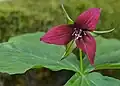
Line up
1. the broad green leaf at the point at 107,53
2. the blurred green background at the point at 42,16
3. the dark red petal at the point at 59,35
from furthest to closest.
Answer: the blurred green background at the point at 42,16 < the broad green leaf at the point at 107,53 < the dark red petal at the point at 59,35

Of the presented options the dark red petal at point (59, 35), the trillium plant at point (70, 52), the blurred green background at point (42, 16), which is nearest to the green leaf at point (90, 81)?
the trillium plant at point (70, 52)

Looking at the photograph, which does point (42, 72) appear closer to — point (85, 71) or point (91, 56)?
point (85, 71)

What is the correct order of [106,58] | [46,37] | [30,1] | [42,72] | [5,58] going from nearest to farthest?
[46,37], [5,58], [106,58], [42,72], [30,1]

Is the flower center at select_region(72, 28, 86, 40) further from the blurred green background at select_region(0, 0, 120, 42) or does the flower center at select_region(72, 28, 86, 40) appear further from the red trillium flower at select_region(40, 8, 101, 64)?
the blurred green background at select_region(0, 0, 120, 42)

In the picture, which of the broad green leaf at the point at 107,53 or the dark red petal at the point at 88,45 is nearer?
the dark red petal at the point at 88,45

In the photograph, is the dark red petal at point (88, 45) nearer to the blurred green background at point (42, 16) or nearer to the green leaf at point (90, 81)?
the green leaf at point (90, 81)

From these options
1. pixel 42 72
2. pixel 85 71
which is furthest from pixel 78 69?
pixel 42 72


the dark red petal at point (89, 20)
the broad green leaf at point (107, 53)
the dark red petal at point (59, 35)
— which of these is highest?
the dark red petal at point (89, 20)
